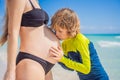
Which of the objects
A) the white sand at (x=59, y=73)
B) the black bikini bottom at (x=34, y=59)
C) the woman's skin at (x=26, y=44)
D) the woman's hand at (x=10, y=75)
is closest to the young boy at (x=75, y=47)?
the woman's skin at (x=26, y=44)

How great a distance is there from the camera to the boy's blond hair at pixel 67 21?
2.07 metres

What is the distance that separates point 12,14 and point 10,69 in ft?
→ 0.92

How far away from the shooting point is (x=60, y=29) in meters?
2.06

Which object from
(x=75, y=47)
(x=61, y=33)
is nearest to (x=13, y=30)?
(x=61, y=33)

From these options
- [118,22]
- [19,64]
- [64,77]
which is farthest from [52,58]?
[118,22]

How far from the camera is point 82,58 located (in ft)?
7.13

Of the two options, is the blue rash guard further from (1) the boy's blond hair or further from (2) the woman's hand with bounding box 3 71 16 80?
(2) the woman's hand with bounding box 3 71 16 80

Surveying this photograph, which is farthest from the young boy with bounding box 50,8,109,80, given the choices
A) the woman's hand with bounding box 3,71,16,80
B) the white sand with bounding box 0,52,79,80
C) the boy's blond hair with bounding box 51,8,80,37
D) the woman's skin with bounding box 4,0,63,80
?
the white sand with bounding box 0,52,79,80

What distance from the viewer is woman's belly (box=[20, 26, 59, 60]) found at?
1.84 meters

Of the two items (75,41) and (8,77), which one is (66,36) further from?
(8,77)

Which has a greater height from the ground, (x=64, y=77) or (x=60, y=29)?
(x=60, y=29)

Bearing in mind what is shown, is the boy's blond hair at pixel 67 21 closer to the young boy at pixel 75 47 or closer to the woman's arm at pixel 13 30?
the young boy at pixel 75 47

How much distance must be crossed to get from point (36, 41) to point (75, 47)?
0.39 meters

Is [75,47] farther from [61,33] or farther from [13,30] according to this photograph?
[13,30]
